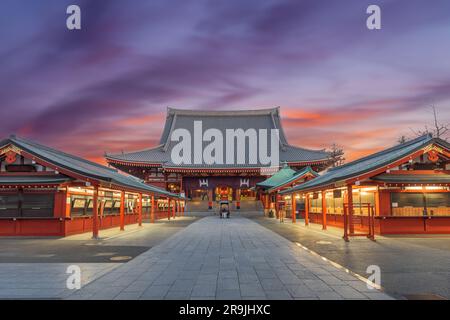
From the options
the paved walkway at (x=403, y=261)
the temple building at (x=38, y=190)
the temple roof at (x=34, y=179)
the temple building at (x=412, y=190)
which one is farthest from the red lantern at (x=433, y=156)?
the temple roof at (x=34, y=179)

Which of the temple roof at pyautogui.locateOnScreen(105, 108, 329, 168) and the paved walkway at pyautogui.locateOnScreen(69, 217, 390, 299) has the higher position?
the temple roof at pyautogui.locateOnScreen(105, 108, 329, 168)

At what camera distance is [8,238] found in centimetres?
1852

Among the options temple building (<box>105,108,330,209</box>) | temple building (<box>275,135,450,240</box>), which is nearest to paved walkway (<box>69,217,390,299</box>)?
temple building (<box>275,135,450,240</box>)

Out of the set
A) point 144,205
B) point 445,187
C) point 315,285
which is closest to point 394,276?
point 315,285

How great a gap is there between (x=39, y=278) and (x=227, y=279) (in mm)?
4906

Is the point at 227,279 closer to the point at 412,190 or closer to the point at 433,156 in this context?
the point at 412,190

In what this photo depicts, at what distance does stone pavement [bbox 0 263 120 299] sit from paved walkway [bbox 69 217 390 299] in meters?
Result: 0.49

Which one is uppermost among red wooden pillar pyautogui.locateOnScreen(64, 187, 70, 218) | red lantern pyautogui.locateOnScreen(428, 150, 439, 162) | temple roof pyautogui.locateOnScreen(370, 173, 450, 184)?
red lantern pyautogui.locateOnScreen(428, 150, 439, 162)

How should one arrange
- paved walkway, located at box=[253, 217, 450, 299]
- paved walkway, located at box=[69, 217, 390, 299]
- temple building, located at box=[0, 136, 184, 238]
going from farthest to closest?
1. temple building, located at box=[0, 136, 184, 238]
2. paved walkway, located at box=[253, 217, 450, 299]
3. paved walkway, located at box=[69, 217, 390, 299]

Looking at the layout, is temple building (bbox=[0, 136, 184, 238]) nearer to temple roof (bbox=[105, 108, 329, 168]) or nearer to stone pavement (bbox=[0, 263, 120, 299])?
stone pavement (bbox=[0, 263, 120, 299])

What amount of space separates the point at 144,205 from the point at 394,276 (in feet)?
121

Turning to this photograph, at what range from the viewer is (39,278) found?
8625 mm

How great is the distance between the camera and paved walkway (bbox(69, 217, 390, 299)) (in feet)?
23.3

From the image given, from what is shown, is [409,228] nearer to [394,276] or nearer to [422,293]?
[394,276]
